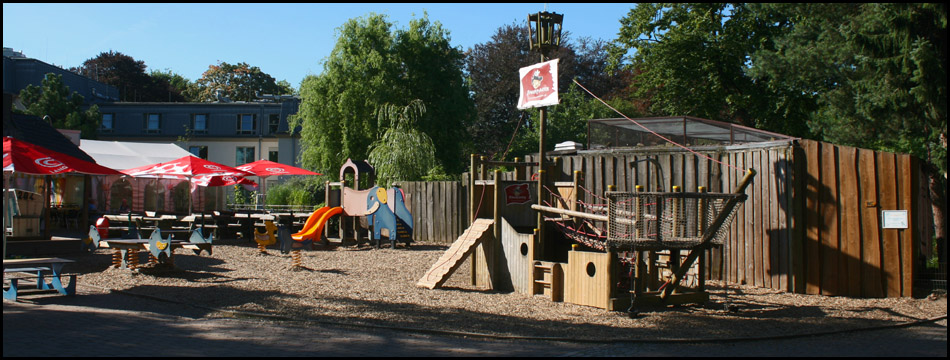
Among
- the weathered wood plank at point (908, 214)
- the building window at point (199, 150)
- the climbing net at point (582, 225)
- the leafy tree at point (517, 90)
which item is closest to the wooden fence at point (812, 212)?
the weathered wood plank at point (908, 214)

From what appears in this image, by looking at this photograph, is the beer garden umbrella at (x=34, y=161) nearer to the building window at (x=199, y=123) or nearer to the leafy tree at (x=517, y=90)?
the leafy tree at (x=517, y=90)

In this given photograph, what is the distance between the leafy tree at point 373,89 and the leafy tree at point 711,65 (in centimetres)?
1066

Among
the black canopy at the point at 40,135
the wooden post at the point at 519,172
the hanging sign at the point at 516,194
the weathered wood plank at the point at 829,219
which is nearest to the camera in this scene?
the weathered wood plank at the point at 829,219

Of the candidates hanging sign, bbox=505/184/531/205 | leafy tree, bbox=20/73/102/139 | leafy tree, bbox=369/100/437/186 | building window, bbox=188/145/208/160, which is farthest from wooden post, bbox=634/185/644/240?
building window, bbox=188/145/208/160

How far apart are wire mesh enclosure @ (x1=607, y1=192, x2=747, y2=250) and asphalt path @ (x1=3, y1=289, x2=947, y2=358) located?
74.9 inches

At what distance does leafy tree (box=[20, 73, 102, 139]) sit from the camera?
1587 inches

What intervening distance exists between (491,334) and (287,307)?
10.2ft

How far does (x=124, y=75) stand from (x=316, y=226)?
5338 centimetres

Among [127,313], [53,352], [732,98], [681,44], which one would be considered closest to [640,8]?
[681,44]

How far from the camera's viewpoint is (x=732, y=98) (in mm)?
25781

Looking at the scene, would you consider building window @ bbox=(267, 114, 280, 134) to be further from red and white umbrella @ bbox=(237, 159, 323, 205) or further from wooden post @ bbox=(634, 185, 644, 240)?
wooden post @ bbox=(634, 185, 644, 240)

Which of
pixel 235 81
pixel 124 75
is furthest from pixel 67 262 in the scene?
pixel 235 81

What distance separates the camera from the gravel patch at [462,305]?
8594mm

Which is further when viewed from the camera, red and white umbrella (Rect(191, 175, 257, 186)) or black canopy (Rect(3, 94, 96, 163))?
red and white umbrella (Rect(191, 175, 257, 186))
